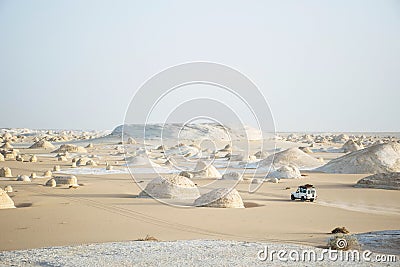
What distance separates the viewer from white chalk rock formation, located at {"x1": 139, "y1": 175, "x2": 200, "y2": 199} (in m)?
21.4

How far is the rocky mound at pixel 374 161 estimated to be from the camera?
34344 mm

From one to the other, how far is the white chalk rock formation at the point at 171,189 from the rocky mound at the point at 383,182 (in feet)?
37.3

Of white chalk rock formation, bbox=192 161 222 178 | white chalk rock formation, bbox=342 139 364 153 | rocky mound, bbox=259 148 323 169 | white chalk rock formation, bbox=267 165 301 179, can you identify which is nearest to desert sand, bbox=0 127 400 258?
white chalk rock formation, bbox=192 161 222 178

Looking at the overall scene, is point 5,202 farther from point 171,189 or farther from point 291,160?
point 291,160

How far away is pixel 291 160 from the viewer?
43.5 meters

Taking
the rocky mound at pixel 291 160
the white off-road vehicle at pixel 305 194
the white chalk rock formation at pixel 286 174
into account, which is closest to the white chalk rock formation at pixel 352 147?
the rocky mound at pixel 291 160

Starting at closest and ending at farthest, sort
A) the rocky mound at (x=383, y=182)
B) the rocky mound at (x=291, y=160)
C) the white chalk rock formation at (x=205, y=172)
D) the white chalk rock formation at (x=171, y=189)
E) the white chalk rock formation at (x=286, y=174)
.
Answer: the white chalk rock formation at (x=171, y=189)
the rocky mound at (x=383, y=182)
the white chalk rock formation at (x=205, y=172)
the white chalk rock formation at (x=286, y=174)
the rocky mound at (x=291, y=160)

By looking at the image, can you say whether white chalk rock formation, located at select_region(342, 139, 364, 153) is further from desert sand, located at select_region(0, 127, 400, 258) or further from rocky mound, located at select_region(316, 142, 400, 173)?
desert sand, located at select_region(0, 127, 400, 258)

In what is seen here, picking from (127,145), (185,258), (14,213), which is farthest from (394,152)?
→ (127,145)

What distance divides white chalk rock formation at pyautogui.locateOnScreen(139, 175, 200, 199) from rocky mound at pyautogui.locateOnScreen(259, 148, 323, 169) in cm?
1989

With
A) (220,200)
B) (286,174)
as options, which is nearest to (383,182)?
(286,174)

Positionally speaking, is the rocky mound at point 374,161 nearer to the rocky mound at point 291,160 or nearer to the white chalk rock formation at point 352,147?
the rocky mound at point 291,160

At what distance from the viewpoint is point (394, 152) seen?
3528cm

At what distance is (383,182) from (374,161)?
25.7 feet
